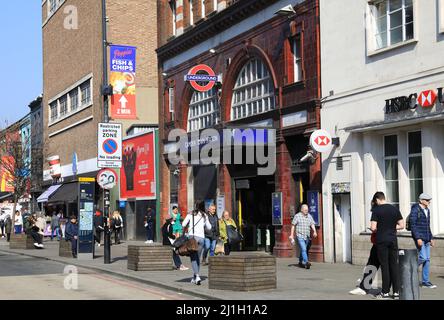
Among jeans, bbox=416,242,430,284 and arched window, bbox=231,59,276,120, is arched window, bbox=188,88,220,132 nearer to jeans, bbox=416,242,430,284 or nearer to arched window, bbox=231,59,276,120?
arched window, bbox=231,59,276,120

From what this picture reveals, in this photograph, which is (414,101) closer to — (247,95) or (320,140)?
(320,140)

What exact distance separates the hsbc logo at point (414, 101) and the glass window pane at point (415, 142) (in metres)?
0.79

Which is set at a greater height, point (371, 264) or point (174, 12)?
point (174, 12)

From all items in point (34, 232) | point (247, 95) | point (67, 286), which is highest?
point (247, 95)

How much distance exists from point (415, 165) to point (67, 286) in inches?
362

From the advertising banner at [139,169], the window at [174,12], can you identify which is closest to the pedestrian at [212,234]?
the advertising banner at [139,169]

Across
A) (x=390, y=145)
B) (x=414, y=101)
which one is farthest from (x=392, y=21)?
(x=390, y=145)

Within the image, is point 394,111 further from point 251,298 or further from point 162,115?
point 162,115

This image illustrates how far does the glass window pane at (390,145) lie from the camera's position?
1867 centimetres

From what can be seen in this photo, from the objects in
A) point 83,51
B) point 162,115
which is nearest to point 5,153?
point 83,51

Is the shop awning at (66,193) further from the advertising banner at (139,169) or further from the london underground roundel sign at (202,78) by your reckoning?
the london underground roundel sign at (202,78)

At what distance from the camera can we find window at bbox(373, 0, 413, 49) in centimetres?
1794

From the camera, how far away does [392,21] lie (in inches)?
733

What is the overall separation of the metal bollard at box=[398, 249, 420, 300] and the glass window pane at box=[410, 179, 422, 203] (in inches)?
269
